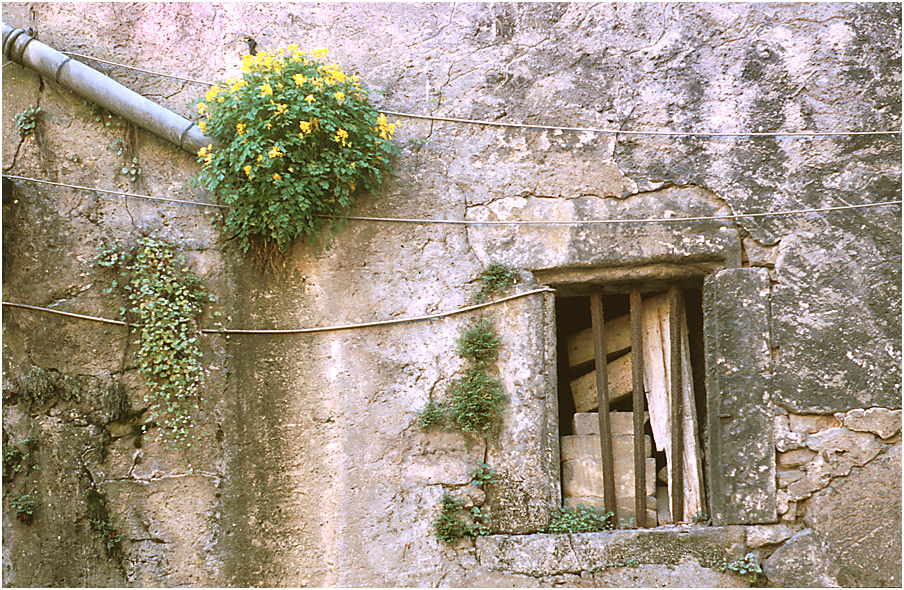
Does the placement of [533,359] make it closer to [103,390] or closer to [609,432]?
[609,432]

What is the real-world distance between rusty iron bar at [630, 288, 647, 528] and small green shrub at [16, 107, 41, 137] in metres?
3.86

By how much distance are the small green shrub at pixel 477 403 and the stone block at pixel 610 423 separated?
0.56m

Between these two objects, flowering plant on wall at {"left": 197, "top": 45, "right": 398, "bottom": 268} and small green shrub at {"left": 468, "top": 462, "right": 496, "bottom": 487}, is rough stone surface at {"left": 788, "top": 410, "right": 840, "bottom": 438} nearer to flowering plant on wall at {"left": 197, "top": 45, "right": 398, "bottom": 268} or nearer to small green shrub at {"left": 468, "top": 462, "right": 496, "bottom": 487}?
small green shrub at {"left": 468, "top": 462, "right": 496, "bottom": 487}

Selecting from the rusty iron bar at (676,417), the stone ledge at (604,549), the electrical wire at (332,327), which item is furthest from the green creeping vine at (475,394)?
the rusty iron bar at (676,417)

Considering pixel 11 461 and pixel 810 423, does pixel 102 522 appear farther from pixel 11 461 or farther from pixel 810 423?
pixel 810 423

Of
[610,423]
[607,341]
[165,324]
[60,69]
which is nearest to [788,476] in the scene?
[610,423]

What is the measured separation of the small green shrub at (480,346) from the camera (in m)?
4.00

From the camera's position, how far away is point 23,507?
12.4 ft

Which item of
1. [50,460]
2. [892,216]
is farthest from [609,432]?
[50,460]

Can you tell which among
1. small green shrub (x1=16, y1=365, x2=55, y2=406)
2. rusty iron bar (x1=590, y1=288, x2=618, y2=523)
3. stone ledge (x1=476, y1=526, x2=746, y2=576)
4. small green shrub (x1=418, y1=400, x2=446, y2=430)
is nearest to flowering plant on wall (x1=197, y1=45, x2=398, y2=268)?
small green shrub (x1=418, y1=400, x2=446, y2=430)

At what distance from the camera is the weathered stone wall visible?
150 inches

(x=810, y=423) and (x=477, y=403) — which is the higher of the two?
(x=477, y=403)

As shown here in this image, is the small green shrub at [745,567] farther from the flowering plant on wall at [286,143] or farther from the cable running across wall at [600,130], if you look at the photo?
the flowering plant on wall at [286,143]

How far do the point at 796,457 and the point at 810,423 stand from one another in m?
0.21
